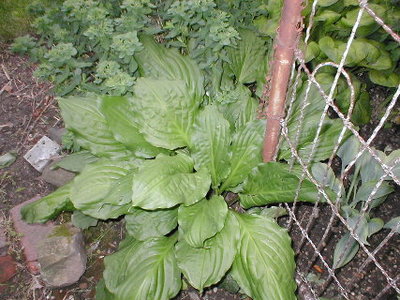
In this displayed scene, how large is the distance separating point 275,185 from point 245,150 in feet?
0.83

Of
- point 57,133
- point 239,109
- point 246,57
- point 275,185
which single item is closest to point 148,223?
point 275,185

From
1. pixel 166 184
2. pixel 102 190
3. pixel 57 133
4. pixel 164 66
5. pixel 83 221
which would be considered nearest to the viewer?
pixel 166 184

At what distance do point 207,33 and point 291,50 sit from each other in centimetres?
89

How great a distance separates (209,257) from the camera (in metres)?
1.74

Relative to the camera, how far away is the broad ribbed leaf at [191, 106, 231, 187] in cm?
188

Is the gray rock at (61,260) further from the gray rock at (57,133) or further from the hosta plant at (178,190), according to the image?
the gray rock at (57,133)

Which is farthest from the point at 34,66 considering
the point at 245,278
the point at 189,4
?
the point at 245,278

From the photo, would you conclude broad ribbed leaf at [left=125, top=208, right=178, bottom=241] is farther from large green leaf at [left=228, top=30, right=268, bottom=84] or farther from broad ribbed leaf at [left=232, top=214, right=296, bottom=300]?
large green leaf at [left=228, top=30, right=268, bottom=84]

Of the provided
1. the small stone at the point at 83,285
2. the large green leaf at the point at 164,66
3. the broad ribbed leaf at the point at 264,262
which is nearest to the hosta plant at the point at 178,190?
the broad ribbed leaf at the point at 264,262

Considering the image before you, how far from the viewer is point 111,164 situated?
198cm

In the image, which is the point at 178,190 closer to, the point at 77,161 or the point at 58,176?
the point at 77,161

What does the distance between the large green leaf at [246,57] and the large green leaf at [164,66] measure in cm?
31

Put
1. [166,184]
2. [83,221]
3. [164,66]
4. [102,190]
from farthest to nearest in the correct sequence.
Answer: [164,66], [83,221], [102,190], [166,184]

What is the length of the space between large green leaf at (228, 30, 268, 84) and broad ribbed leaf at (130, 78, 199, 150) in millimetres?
562
